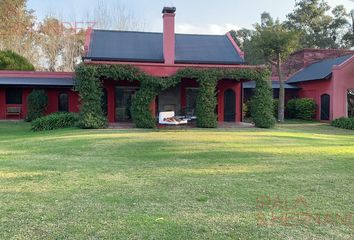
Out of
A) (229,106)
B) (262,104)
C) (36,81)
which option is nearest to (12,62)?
(36,81)

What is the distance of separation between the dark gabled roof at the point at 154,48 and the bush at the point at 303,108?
23.5ft

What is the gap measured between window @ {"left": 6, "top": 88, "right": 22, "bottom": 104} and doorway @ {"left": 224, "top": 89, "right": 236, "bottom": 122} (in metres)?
12.7

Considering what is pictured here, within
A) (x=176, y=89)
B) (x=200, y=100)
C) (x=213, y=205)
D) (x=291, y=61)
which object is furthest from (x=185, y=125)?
(x=291, y=61)

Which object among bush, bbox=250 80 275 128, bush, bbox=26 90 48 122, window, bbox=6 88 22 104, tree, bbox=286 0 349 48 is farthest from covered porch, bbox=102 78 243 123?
tree, bbox=286 0 349 48

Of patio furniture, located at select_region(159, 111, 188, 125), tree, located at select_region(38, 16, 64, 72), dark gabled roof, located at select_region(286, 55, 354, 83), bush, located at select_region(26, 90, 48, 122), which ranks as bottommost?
patio furniture, located at select_region(159, 111, 188, 125)

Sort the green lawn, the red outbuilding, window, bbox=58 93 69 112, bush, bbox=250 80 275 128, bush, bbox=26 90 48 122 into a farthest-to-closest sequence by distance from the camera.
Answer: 1. window, bbox=58 93 69 112
2. bush, bbox=26 90 48 122
3. the red outbuilding
4. bush, bbox=250 80 275 128
5. the green lawn

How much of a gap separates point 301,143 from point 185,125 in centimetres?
790

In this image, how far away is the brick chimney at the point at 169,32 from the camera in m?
21.9

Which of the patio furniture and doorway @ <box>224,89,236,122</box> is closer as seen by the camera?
the patio furniture

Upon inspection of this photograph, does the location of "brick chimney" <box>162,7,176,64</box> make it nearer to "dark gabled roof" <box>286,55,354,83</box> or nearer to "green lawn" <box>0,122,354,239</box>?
"dark gabled roof" <box>286,55,354,83</box>

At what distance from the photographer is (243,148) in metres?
11.7

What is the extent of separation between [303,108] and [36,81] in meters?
18.0

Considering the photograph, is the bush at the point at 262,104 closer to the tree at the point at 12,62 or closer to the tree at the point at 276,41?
the tree at the point at 276,41

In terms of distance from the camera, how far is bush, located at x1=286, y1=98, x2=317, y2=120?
28844 millimetres
